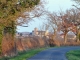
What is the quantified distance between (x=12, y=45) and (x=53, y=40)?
51.8m

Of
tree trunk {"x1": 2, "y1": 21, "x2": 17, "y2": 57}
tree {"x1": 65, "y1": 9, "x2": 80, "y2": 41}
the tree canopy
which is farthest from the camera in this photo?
tree {"x1": 65, "y1": 9, "x2": 80, "y2": 41}

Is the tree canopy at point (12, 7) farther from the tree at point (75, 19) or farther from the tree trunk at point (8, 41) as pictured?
the tree at point (75, 19)

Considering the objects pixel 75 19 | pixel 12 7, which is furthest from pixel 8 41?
pixel 75 19

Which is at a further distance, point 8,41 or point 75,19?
point 75,19

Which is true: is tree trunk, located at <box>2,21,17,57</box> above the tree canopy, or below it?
below

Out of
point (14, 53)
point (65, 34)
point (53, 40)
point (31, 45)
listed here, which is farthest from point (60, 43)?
point (14, 53)

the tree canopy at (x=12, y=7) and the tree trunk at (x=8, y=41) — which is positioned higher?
the tree canopy at (x=12, y=7)

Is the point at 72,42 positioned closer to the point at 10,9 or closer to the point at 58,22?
the point at 58,22

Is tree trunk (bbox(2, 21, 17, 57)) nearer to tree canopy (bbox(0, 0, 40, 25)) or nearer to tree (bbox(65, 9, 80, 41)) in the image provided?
tree canopy (bbox(0, 0, 40, 25))

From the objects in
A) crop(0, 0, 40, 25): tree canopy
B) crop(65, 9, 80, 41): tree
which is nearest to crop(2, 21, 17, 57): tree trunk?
crop(0, 0, 40, 25): tree canopy

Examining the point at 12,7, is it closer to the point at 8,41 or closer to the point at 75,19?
the point at 8,41

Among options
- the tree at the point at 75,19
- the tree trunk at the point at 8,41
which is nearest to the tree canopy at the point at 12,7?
the tree trunk at the point at 8,41

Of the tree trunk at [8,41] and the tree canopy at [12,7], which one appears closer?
the tree canopy at [12,7]

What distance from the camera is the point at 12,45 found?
3828 cm
